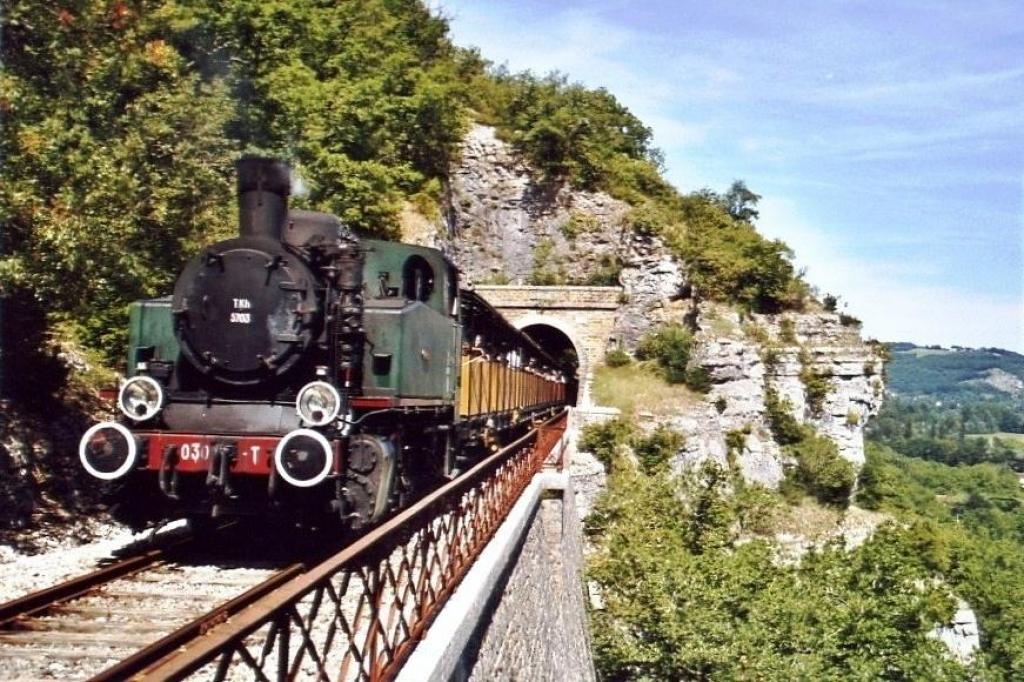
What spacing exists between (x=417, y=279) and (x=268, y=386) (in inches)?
97.7

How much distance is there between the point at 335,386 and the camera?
7.29 meters

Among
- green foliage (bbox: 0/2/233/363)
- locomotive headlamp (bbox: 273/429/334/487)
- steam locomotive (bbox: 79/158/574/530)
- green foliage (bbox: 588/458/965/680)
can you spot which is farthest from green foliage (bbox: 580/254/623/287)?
locomotive headlamp (bbox: 273/429/334/487)

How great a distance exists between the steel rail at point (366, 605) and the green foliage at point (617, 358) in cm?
2519

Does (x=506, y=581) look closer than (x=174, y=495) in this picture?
No

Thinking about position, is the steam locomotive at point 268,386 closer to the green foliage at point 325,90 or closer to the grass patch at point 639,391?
the green foliage at point 325,90

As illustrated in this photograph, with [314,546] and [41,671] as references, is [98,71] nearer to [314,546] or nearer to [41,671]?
[314,546]

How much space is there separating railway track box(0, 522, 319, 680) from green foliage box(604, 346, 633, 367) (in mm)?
27865

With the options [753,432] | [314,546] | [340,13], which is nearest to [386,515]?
[314,546]

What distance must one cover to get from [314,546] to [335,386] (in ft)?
Answer: 5.75

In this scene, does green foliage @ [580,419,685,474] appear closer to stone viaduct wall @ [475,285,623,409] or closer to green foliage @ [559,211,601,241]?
stone viaduct wall @ [475,285,623,409]

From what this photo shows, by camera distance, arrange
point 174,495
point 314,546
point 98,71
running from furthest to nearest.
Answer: point 98,71
point 314,546
point 174,495

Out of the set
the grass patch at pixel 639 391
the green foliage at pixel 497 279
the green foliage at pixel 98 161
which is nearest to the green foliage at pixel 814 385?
the grass patch at pixel 639 391

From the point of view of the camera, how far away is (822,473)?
102ft

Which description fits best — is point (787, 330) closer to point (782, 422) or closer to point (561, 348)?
point (782, 422)
